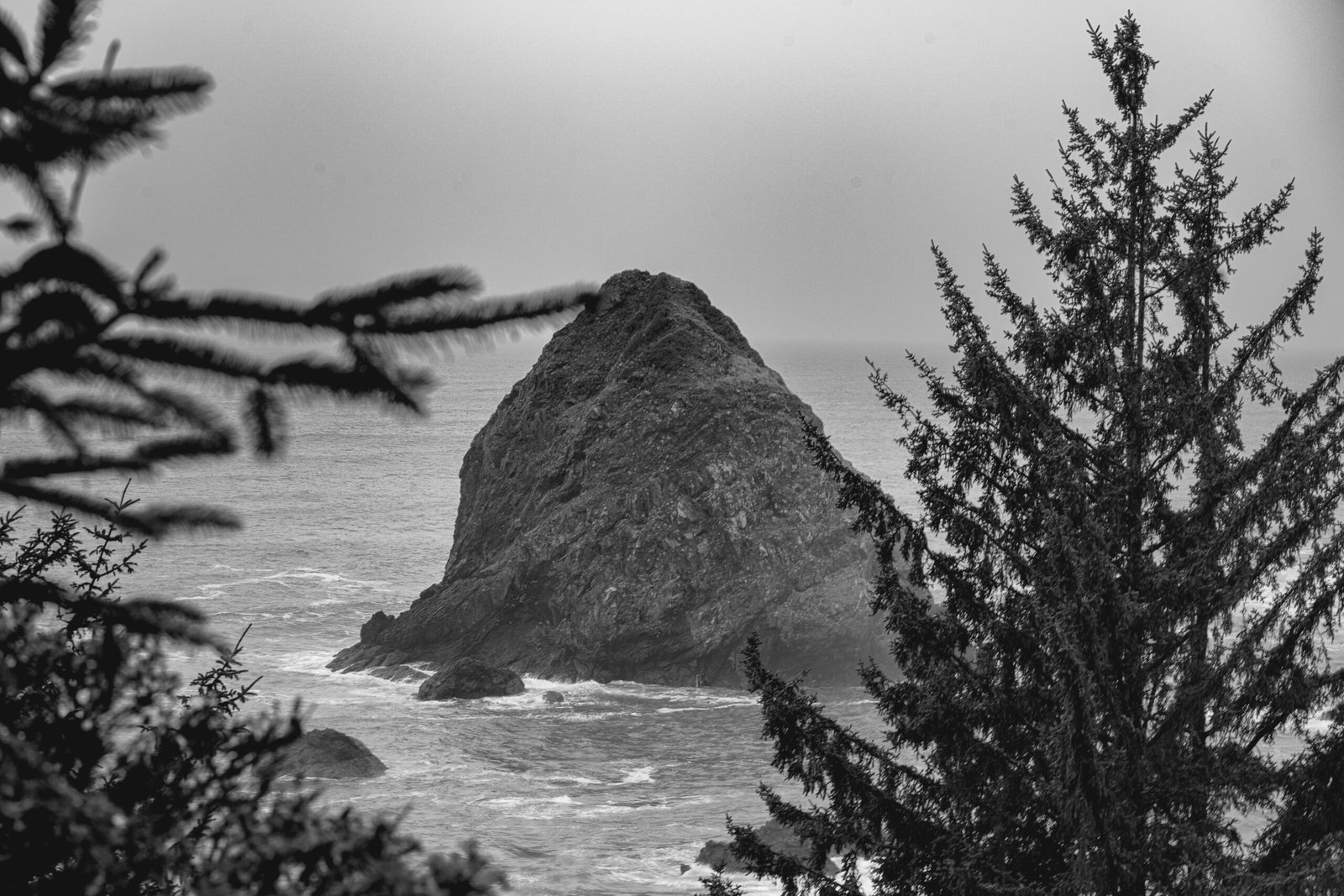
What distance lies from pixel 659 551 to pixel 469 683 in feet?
31.7

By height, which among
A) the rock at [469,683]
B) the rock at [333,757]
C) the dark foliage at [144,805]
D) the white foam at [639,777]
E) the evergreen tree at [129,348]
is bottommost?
the white foam at [639,777]

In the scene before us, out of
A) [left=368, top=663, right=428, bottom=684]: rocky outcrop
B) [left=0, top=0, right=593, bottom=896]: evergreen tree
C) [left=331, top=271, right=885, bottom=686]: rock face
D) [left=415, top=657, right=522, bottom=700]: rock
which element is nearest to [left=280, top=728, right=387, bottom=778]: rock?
[left=415, top=657, right=522, bottom=700]: rock

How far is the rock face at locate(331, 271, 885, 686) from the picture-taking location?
158 ft

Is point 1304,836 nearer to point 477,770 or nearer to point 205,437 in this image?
point 205,437

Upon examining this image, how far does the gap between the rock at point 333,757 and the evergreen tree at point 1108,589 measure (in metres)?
25.8

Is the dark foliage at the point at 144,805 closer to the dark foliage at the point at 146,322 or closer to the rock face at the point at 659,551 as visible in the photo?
the dark foliage at the point at 146,322

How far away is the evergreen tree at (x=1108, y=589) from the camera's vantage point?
1061 centimetres

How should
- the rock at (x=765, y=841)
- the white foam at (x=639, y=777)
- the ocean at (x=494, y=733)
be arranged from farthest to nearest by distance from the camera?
1. the white foam at (x=639, y=777)
2. the ocean at (x=494, y=733)
3. the rock at (x=765, y=841)

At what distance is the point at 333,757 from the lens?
3569cm

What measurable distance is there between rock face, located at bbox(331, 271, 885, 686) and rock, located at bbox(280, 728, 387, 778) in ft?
40.7

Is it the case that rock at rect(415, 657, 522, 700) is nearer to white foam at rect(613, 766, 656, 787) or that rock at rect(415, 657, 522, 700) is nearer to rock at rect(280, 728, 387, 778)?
rock at rect(280, 728, 387, 778)

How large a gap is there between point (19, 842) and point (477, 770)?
35.0 metres

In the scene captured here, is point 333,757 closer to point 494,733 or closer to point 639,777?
point 494,733

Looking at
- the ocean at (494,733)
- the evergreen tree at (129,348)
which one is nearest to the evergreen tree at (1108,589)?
the ocean at (494,733)
